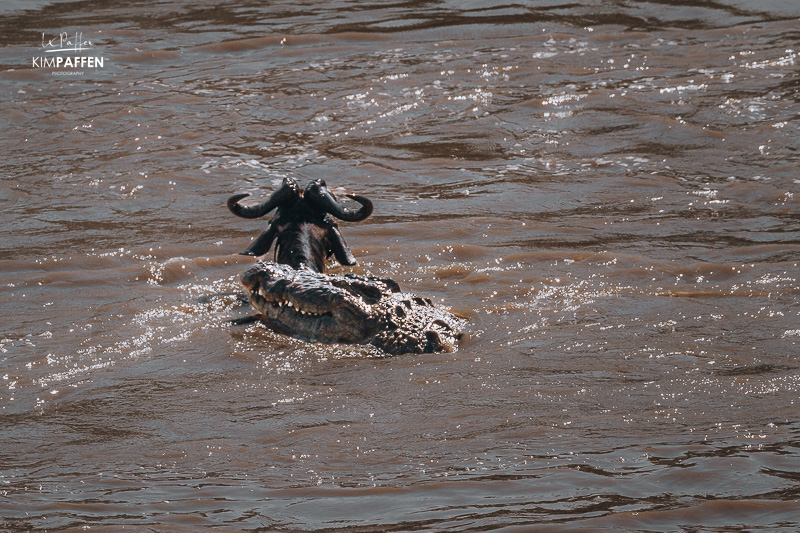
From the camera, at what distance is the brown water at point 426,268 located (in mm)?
3922

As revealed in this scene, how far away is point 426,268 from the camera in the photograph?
692cm

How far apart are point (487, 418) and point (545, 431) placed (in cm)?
28

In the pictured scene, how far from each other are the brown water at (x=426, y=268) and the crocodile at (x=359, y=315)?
136 mm

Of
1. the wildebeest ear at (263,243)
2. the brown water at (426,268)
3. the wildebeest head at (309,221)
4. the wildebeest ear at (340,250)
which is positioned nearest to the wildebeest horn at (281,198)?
the wildebeest head at (309,221)

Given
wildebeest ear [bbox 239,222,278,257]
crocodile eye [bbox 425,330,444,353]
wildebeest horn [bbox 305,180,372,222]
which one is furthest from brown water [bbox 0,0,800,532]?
wildebeest horn [bbox 305,180,372,222]

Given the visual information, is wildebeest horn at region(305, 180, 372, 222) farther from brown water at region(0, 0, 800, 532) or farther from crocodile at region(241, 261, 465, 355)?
crocodile at region(241, 261, 465, 355)

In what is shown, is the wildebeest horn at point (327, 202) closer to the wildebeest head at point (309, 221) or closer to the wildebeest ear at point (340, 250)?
the wildebeest head at point (309, 221)

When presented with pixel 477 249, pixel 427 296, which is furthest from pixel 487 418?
pixel 477 249

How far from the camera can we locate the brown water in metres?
3.92

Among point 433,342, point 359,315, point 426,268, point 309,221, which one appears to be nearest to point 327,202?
point 309,221

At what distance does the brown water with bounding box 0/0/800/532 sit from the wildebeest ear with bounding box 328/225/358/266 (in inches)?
12.1

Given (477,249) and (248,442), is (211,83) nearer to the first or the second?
(477,249)

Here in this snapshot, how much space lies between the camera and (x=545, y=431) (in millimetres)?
4336

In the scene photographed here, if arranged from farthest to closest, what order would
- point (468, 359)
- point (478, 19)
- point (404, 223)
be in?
point (478, 19) → point (404, 223) → point (468, 359)
